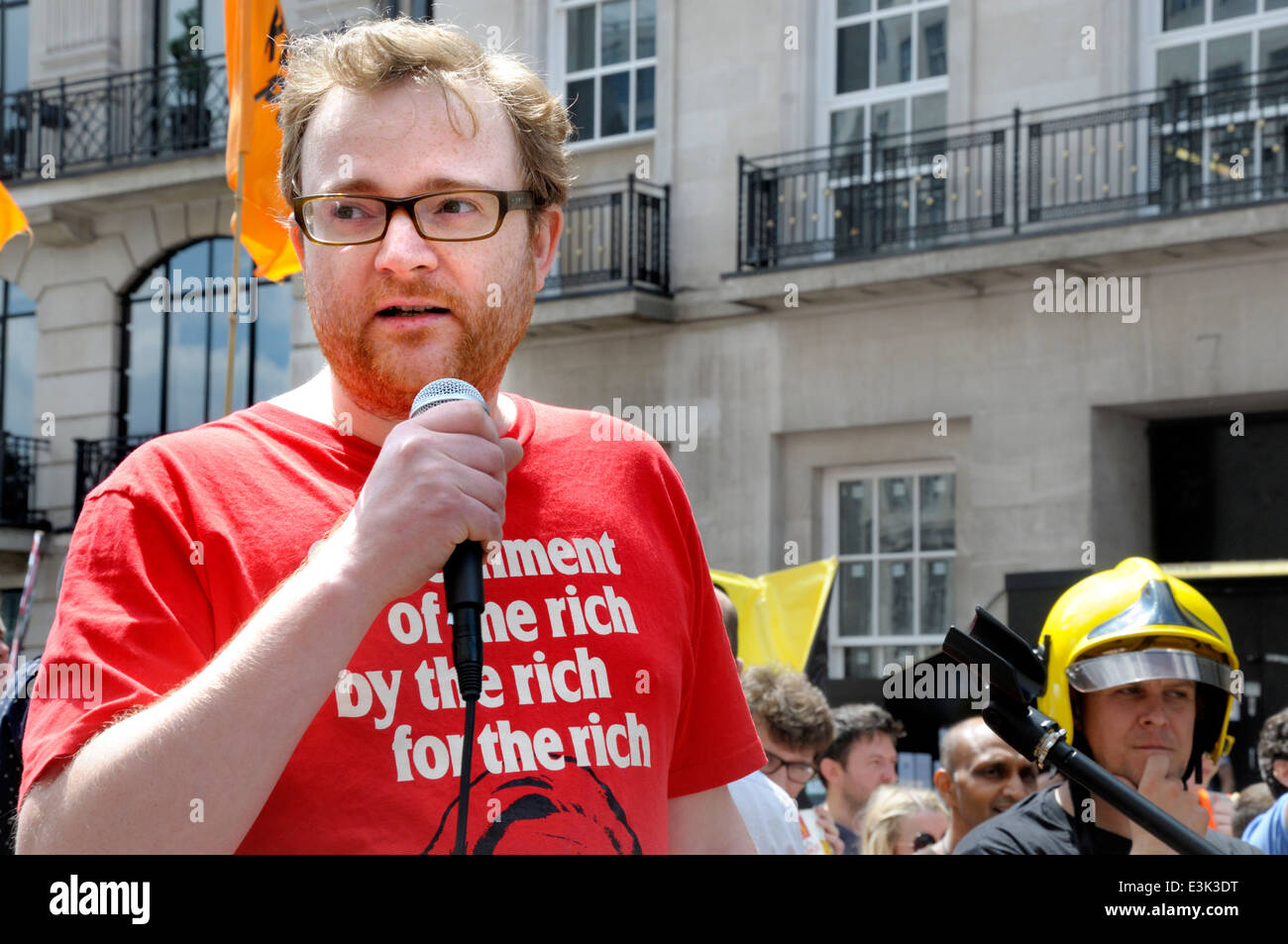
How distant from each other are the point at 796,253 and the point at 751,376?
0.92m

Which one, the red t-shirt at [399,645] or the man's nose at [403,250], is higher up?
the man's nose at [403,250]

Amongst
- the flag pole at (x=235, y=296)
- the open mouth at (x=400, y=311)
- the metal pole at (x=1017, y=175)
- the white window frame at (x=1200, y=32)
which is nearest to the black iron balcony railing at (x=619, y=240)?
the metal pole at (x=1017, y=175)

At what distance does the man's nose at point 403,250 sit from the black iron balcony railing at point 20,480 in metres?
14.3

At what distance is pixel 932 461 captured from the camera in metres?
12.0

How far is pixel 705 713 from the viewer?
184 cm

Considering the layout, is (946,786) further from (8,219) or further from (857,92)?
(857,92)

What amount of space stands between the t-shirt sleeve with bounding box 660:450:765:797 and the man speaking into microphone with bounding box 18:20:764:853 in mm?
16

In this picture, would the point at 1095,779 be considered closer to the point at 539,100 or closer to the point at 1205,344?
the point at 539,100

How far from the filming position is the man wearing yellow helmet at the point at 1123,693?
9.11 feet

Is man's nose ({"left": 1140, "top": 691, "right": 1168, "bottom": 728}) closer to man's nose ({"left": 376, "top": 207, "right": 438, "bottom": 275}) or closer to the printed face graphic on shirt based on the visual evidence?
the printed face graphic on shirt

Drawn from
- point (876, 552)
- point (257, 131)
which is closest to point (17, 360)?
point (876, 552)

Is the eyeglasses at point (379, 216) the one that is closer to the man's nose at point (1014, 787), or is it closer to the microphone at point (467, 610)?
the microphone at point (467, 610)

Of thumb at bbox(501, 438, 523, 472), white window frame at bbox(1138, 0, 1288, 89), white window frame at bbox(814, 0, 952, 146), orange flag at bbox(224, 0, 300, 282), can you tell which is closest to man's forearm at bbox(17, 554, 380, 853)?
thumb at bbox(501, 438, 523, 472)

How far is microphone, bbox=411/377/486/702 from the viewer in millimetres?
1384
